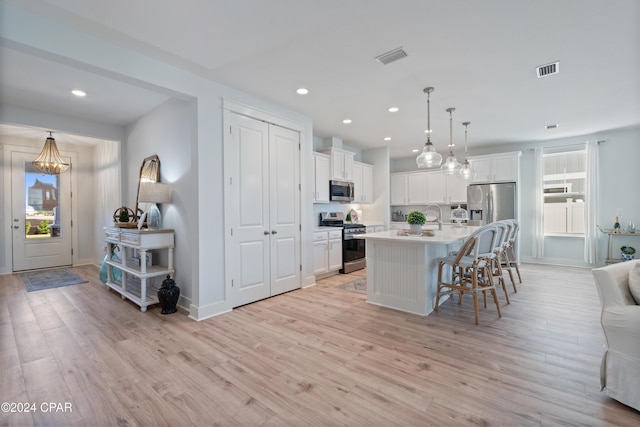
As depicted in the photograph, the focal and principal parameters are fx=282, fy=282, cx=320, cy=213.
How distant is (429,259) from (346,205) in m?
3.41

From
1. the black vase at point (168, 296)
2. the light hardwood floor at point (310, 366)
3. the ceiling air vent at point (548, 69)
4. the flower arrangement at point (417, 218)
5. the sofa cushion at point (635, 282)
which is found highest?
the ceiling air vent at point (548, 69)

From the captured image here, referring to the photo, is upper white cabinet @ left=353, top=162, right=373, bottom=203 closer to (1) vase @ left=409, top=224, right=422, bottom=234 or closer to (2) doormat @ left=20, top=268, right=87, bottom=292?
(1) vase @ left=409, top=224, right=422, bottom=234

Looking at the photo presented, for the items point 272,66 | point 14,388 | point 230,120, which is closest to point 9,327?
point 14,388

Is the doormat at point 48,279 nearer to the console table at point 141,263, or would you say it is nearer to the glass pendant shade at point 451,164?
the console table at point 141,263

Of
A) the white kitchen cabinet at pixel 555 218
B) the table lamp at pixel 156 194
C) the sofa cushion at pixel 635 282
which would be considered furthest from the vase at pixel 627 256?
the table lamp at pixel 156 194

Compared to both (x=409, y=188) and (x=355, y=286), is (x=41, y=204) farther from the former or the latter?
(x=409, y=188)

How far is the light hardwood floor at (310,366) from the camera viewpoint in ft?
5.45

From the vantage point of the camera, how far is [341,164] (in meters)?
5.77

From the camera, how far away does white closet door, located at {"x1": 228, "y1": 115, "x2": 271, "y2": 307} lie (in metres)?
3.49

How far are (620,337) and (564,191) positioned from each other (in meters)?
5.55

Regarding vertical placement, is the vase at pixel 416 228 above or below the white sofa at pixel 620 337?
above

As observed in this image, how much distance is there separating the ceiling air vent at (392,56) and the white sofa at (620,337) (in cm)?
230

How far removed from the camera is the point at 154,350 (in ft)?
7.95

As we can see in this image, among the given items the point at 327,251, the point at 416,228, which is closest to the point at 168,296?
the point at 327,251
